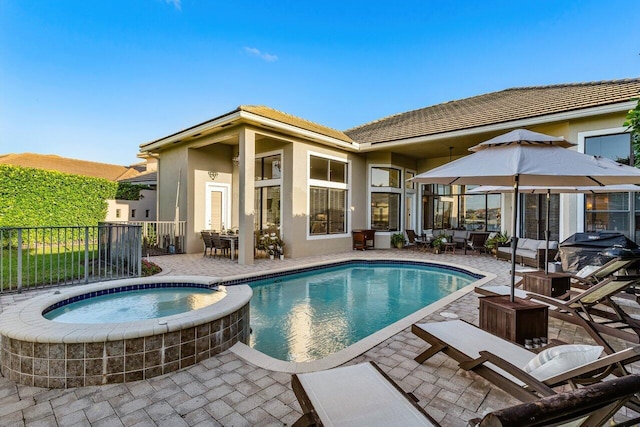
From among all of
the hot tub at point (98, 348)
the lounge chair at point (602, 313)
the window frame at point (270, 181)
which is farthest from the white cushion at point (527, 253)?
the hot tub at point (98, 348)

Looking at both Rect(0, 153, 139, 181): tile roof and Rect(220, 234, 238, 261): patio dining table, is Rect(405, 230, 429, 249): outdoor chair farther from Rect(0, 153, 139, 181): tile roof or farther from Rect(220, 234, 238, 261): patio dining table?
Rect(0, 153, 139, 181): tile roof

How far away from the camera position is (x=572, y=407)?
102 cm

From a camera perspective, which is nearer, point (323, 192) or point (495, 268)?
point (495, 268)

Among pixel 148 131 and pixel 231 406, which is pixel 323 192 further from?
pixel 148 131

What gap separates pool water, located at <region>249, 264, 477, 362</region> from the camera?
173 inches

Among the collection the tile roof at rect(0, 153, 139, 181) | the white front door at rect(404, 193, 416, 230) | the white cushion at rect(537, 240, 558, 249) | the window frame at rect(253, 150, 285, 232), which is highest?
the tile roof at rect(0, 153, 139, 181)

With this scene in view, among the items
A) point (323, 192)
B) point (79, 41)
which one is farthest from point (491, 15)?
point (79, 41)

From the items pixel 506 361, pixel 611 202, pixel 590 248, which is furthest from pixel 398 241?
pixel 506 361

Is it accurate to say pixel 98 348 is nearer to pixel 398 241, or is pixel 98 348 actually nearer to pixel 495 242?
pixel 398 241

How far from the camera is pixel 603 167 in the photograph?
→ 329cm

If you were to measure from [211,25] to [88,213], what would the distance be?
9.53m

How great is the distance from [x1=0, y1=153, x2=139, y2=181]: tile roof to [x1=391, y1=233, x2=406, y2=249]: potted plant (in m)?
19.7

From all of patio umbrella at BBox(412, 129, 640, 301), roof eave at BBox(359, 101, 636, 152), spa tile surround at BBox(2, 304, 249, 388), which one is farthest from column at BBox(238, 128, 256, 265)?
patio umbrella at BBox(412, 129, 640, 301)

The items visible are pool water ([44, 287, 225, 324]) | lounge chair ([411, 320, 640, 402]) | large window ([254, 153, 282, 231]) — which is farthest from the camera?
large window ([254, 153, 282, 231])
